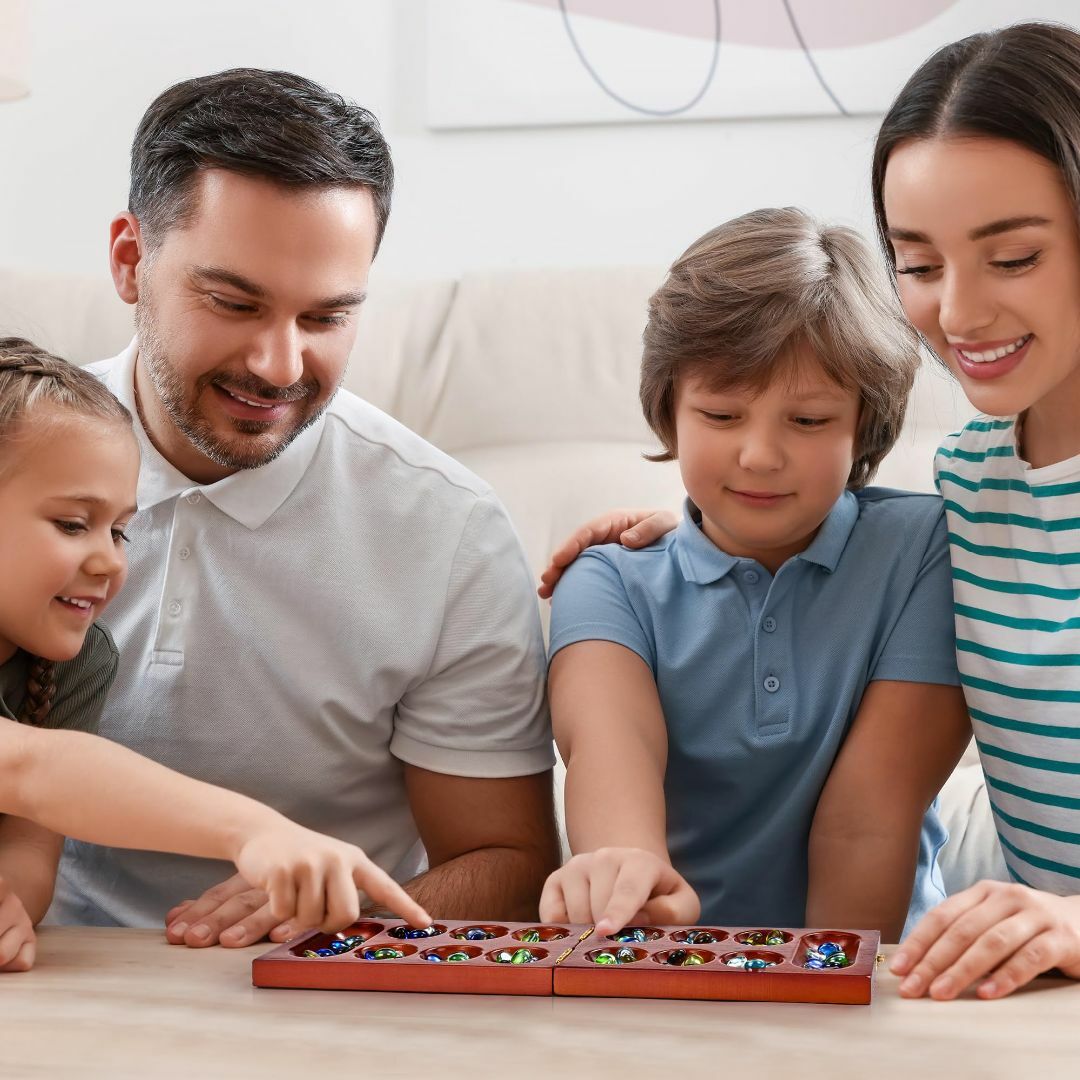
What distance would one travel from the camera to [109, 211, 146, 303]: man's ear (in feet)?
4.60

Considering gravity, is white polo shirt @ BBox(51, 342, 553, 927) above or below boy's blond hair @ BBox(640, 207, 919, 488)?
below

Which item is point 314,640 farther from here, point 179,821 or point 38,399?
point 179,821

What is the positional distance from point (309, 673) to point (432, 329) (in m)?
0.98

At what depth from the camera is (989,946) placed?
2.63 ft

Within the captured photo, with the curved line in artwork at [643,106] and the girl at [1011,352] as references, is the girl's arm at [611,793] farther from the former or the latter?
the curved line in artwork at [643,106]

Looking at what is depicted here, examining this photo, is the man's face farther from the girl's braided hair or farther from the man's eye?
the girl's braided hair

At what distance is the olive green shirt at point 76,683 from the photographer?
114 centimetres

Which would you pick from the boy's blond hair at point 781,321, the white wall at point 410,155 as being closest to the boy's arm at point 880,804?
the boy's blond hair at point 781,321

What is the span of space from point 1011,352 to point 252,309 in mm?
664

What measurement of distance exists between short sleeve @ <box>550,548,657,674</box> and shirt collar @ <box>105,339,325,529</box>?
0.28 meters

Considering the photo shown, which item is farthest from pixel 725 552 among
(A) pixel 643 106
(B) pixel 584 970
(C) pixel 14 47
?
(C) pixel 14 47

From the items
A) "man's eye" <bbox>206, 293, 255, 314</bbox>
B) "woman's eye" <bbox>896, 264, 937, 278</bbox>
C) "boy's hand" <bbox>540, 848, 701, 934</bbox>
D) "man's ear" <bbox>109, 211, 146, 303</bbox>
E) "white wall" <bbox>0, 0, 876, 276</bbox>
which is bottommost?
"boy's hand" <bbox>540, 848, 701, 934</bbox>

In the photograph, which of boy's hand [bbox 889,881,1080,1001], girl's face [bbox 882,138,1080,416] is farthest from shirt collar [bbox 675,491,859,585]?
boy's hand [bbox 889,881,1080,1001]

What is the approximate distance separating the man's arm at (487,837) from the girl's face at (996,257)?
0.59 meters
